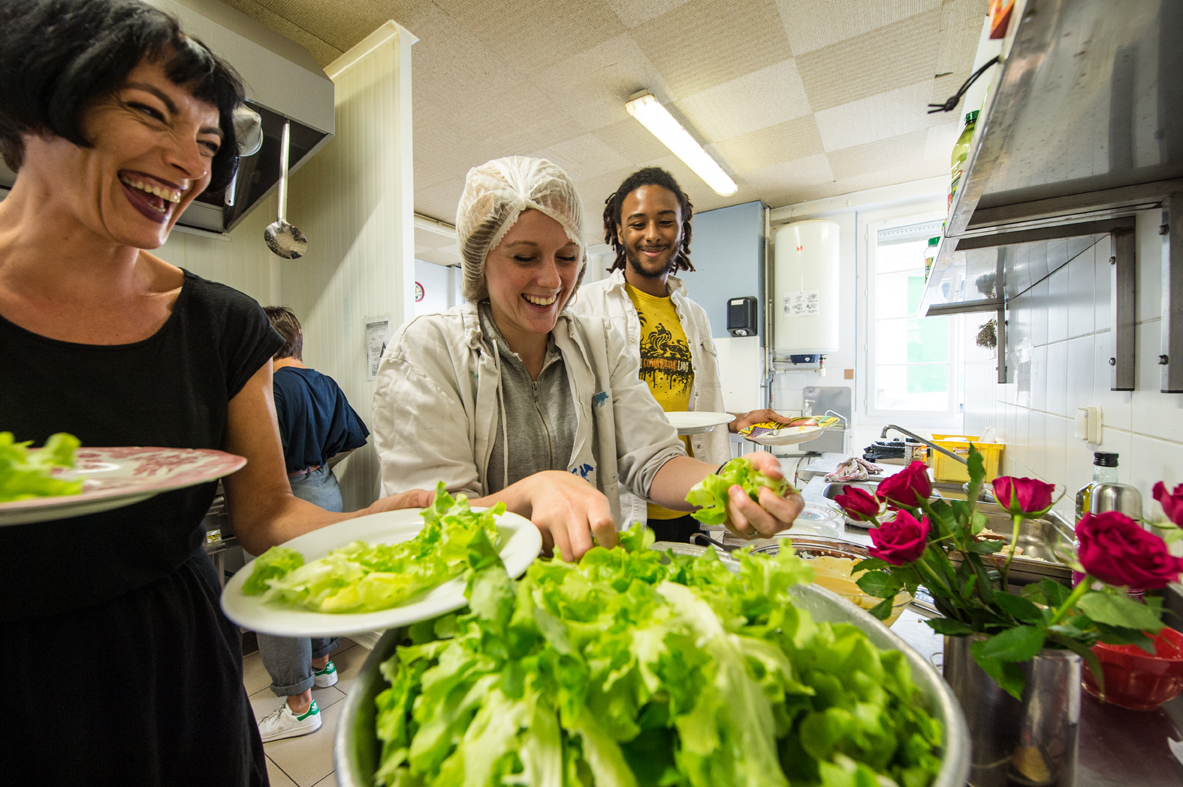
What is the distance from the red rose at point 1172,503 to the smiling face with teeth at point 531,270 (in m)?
1.01

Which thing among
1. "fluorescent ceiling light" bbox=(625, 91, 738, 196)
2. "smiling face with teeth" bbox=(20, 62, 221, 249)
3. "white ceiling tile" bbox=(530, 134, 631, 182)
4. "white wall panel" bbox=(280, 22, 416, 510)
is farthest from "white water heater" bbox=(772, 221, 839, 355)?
"smiling face with teeth" bbox=(20, 62, 221, 249)

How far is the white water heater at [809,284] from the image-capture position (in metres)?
4.68

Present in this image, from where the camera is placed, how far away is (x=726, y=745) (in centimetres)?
29

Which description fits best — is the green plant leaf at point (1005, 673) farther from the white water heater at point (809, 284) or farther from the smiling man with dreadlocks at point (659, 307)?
the white water heater at point (809, 284)

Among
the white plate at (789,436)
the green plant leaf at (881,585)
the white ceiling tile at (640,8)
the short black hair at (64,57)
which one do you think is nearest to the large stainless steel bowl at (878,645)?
the green plant leaf at (881,585)

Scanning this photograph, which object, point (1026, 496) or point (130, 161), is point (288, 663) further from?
point (1026, 496)

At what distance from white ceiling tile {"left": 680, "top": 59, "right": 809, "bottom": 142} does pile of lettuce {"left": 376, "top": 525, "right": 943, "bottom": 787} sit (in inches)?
132

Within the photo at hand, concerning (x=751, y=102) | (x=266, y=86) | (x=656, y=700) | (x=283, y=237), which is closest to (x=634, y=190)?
(x=751, y=102)

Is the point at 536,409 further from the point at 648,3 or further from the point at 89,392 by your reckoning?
the point at 648,3

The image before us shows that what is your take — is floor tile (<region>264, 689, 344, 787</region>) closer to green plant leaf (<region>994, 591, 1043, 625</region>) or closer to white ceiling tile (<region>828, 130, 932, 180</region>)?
green plant leaf (<region>994, 591, 1043, 625</region>)

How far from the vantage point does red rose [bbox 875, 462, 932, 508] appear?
25.0 inches

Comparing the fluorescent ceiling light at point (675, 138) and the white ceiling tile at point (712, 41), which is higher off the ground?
the white ceiling tile at point (712, 41)

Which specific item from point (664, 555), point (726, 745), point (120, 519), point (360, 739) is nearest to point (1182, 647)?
point (664, 555)

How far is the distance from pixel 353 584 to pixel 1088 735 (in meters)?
1.03
